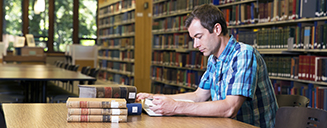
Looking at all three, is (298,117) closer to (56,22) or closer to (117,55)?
(117,55)

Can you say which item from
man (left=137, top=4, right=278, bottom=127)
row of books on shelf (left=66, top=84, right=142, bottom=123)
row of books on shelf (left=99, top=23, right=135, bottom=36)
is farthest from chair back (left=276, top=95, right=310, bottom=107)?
row of books on shelf (left=99, top=23, right=135, bottom=36)

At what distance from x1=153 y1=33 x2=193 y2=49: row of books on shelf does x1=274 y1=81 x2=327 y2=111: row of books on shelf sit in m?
1.82

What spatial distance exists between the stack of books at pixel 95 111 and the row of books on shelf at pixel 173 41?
3.99 m

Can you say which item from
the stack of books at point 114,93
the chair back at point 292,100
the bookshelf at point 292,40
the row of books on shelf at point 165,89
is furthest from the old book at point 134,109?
the row of books on shelf at point 165,89

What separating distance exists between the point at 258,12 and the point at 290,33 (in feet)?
1.88

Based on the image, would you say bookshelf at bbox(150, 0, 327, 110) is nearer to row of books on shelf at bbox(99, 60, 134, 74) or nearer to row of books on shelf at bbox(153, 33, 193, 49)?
row of books on shelf at bbox(153, 33, 193, 49)

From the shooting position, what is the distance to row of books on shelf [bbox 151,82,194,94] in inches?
219

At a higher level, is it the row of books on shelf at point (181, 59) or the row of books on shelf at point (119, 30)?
the row of books on shelf at point (119, 30)

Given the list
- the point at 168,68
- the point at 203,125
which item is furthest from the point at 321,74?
the point at 168,68

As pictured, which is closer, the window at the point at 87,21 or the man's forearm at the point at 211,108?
the man's forearm at the point at 211,108

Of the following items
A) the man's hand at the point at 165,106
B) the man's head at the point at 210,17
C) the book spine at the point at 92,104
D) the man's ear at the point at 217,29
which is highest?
the man's head at the point at 210,17

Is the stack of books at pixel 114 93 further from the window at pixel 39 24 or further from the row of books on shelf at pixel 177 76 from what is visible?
the window at pixel 39 24

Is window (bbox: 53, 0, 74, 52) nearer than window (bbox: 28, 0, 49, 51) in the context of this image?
No

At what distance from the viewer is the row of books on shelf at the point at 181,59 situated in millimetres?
5039
